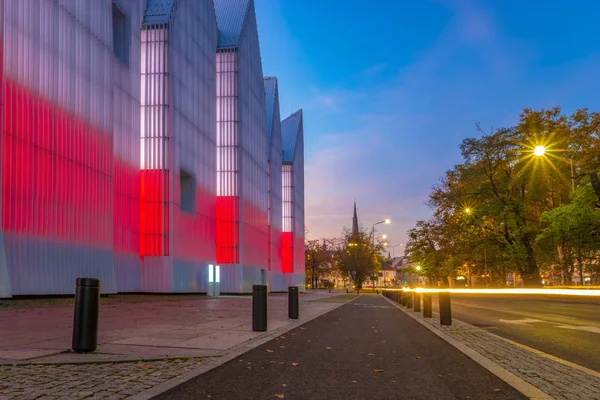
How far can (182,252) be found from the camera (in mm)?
35125

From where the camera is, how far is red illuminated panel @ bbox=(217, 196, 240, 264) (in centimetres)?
4544

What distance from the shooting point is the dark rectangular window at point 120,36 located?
30734 mm

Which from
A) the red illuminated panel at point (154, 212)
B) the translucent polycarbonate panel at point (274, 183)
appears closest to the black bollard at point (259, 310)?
the red illuminated panel at point (154, 212)

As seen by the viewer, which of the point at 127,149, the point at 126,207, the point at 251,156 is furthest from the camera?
the point at 251,156

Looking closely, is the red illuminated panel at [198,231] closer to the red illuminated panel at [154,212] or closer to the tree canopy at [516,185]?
the red illuminated panel at [154,212]

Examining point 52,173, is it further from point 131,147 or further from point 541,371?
point 541,371

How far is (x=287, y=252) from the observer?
74.6 meters

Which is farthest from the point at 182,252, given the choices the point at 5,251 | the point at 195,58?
the point at 5,251

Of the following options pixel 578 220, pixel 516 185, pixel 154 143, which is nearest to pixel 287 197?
pixel 516 185

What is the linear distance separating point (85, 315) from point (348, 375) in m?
3.52

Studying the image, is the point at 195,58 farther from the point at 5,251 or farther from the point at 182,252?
the point at 5,251

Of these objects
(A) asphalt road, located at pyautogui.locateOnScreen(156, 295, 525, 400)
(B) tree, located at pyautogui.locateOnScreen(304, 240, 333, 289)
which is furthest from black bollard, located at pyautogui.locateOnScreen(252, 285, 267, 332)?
(B) tree, located at pyautogui.locateOnScreen(304, 240, 333, 289)

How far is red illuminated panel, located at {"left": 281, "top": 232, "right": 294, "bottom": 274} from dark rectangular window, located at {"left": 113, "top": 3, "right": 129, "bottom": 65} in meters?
45.4

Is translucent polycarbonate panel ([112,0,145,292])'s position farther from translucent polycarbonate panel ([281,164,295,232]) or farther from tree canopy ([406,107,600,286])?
translucent polycarbonate panel ([281,164,295,232])
